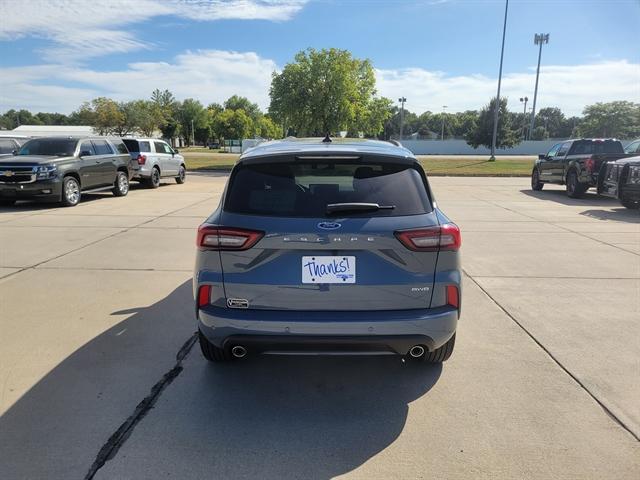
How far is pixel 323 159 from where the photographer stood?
3242 mm

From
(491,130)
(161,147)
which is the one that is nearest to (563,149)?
(161,147)

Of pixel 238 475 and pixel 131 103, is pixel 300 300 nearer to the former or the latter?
pixel 238 475

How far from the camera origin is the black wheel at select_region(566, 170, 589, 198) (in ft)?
50.8

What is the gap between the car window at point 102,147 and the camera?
46.8 ft

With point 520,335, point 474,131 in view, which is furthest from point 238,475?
point 474,131

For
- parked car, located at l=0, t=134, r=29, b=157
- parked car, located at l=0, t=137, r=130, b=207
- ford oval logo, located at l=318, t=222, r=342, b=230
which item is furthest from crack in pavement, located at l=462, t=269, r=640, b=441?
parked car, located at l=0, t=134, r=29, b=157

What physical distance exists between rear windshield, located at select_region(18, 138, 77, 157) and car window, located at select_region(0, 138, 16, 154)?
3.24m

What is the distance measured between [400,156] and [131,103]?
7338 cm

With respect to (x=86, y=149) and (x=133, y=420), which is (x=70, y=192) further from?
(x=133, y=420)

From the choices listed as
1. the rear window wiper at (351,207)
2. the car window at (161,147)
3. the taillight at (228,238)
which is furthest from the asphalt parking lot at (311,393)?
the car window at (161,147)

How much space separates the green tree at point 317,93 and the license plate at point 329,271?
97.6ft

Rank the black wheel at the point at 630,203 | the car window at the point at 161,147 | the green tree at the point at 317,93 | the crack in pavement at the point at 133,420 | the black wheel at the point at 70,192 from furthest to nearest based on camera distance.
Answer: the green tree at the point at 317,93 → the car window at the point at 161,147 → the black wheel at the point at 70,192 → the black wheel at the point at 630,203 → the crack in pavement at the point at 133,420

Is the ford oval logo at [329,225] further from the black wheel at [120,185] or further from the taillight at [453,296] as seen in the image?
the black wheel at [120,185]

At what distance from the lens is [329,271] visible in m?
3.01
